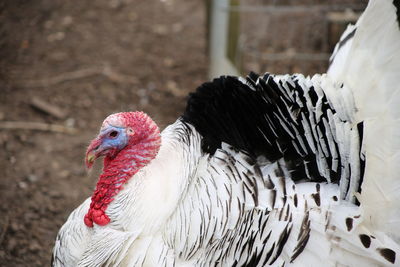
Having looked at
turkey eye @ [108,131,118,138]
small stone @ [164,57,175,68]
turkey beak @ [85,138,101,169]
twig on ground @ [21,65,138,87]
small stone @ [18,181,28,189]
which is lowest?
small stone @ [18,181,28,189]

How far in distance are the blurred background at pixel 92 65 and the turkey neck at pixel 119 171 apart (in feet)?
4.10

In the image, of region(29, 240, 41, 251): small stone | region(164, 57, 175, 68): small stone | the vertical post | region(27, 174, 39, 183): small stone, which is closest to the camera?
region(29, 240, 41, 251): small stone

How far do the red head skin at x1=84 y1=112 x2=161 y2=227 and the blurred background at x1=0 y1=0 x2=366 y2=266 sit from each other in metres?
1.28

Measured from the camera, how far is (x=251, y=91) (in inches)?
104

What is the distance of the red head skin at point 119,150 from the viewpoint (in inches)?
104

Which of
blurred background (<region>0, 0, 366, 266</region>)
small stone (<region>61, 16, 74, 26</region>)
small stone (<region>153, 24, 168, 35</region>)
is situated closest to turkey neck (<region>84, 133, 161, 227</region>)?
blurred background (<region>0, 0, 366, 266</region>)

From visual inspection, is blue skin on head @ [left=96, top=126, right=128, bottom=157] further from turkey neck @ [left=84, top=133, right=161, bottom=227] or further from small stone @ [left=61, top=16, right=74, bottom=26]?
small stone @ [left=61, top=16, right=74, bottom=26]

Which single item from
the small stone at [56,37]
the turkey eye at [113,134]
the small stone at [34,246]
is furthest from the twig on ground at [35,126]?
the turkey eye at [113,134]

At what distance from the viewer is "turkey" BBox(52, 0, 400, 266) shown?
238 centimetres

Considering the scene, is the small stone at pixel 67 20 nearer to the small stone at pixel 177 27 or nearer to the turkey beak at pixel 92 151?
the small stone at pixel 177 27

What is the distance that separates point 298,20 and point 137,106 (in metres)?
2.77

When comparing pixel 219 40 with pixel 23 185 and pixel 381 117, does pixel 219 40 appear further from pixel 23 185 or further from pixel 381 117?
pixel 381 117

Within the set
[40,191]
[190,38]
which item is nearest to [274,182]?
[40,191]

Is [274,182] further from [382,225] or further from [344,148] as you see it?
[382,225]
